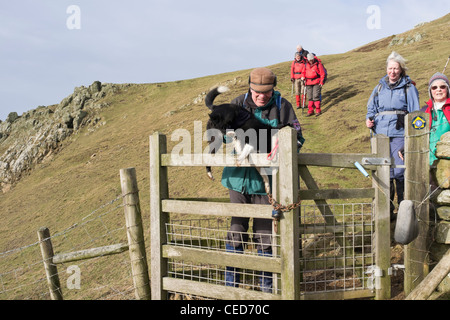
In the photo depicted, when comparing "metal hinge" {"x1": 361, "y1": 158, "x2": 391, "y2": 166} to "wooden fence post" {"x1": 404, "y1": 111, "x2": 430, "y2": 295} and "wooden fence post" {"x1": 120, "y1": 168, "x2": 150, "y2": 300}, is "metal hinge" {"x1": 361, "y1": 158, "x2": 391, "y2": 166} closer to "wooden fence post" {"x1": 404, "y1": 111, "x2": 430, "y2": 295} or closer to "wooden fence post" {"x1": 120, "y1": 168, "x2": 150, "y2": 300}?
"wooden fence post" {"x1": 404, "y1": 111, "x2": 430, "y2": 295}

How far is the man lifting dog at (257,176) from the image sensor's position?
4.21 metres

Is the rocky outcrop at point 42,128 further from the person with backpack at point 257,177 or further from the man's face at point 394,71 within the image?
the man's face at point 394,71

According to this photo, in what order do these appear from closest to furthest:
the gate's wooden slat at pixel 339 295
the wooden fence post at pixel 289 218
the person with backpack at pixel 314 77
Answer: the wooden fence post at pixel 289 218, the gate's wooden slat at pixel 339 295, the person with backpack at pixel 314 77

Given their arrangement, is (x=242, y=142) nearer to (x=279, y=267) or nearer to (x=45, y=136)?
(x=279, y=267)

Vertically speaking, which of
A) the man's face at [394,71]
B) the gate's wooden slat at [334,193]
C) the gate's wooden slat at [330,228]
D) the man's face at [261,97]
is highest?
the man's face at [394,71]

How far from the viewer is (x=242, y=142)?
168 inches

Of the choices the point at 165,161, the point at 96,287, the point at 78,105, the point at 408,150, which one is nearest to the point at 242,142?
the point at 165,161

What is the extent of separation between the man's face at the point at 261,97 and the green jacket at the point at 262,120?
0.04m

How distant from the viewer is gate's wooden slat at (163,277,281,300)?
12.8 feet

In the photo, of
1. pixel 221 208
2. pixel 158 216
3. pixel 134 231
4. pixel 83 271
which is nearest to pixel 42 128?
pixel 83 271

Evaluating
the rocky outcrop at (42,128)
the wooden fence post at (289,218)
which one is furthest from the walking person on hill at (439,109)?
the rocky outcrop at (42,128)

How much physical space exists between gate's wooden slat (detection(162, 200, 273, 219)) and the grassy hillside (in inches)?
217

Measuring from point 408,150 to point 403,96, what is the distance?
1.29 metres

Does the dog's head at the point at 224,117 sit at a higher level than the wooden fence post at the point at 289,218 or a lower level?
higher
